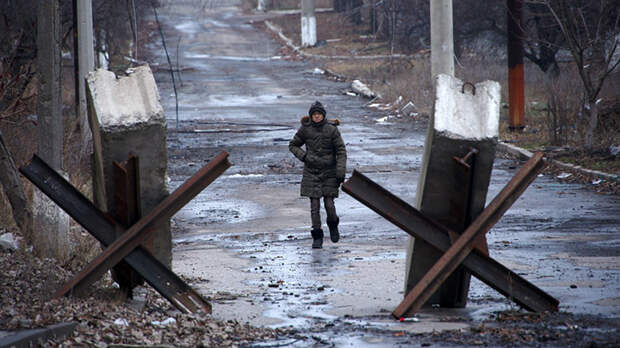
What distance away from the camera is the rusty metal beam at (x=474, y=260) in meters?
6.25

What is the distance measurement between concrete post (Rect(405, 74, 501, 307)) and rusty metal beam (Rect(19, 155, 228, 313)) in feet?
5.62

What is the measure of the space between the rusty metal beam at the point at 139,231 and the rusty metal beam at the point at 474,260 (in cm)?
95

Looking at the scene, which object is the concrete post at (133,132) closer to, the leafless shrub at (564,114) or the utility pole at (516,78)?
the leafless shrub at (564,114)

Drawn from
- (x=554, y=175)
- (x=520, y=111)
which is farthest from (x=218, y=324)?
(x=520, y=111)

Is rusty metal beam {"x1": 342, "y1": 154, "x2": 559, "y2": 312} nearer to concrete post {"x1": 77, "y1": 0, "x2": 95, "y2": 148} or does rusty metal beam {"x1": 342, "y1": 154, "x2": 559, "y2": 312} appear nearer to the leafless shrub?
concrete post {"x1": 77, "y1": 0, "x2": 95, "y2": 148}

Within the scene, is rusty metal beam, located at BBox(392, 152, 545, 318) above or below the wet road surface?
above

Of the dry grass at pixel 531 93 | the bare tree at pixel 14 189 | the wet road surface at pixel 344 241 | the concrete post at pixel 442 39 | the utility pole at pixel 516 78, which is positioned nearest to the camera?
the wet road surface at pixel 344 241

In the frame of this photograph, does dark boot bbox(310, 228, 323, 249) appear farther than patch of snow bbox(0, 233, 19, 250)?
Yes

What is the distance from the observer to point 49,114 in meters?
8.92

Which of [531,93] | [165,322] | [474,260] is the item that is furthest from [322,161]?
[531,93]

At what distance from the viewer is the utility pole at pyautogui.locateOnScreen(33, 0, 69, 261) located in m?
8.62

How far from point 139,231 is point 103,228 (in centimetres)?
35

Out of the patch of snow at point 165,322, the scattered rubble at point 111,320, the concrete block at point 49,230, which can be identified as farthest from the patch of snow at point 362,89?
the patch of snow at point 165,322

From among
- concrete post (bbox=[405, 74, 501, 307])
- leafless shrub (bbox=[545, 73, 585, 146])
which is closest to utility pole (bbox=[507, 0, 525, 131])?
leafless shrub (bbox=[545, 73, 585, 146])
